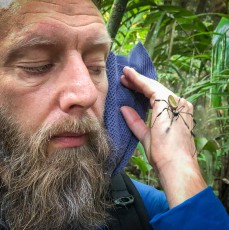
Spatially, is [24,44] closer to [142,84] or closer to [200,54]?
[142,84]

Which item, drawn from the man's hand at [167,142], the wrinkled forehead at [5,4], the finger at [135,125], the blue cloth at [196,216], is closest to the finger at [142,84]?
the man's hand at [167,142]

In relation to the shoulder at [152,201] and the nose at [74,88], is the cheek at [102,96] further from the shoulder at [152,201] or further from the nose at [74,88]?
the shoulder at [152,201]

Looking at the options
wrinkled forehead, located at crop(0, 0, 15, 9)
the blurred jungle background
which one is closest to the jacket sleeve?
the blurred jungle background

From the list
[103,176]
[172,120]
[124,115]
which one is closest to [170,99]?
[172,120]

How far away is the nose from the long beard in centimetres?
5

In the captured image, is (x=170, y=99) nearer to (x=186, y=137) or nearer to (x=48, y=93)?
(x=186, y=137)

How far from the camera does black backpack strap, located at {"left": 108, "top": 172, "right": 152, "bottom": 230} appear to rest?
131 centimetres

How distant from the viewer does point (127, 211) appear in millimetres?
1344

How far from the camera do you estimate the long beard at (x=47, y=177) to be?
45.9 inches

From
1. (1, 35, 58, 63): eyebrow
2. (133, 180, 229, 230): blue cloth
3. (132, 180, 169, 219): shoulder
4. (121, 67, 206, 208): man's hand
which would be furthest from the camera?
(132, 180, 169, 219): shoulder

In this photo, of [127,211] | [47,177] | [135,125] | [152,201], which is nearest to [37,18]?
[47,177]

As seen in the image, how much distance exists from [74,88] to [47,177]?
30cm

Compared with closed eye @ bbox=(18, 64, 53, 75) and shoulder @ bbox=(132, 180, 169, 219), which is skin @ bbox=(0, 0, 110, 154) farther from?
shoulder @ bbox=(132, 180, 169, 219)

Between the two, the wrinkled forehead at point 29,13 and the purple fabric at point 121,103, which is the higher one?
the wrinkled forehead at point 29,13
